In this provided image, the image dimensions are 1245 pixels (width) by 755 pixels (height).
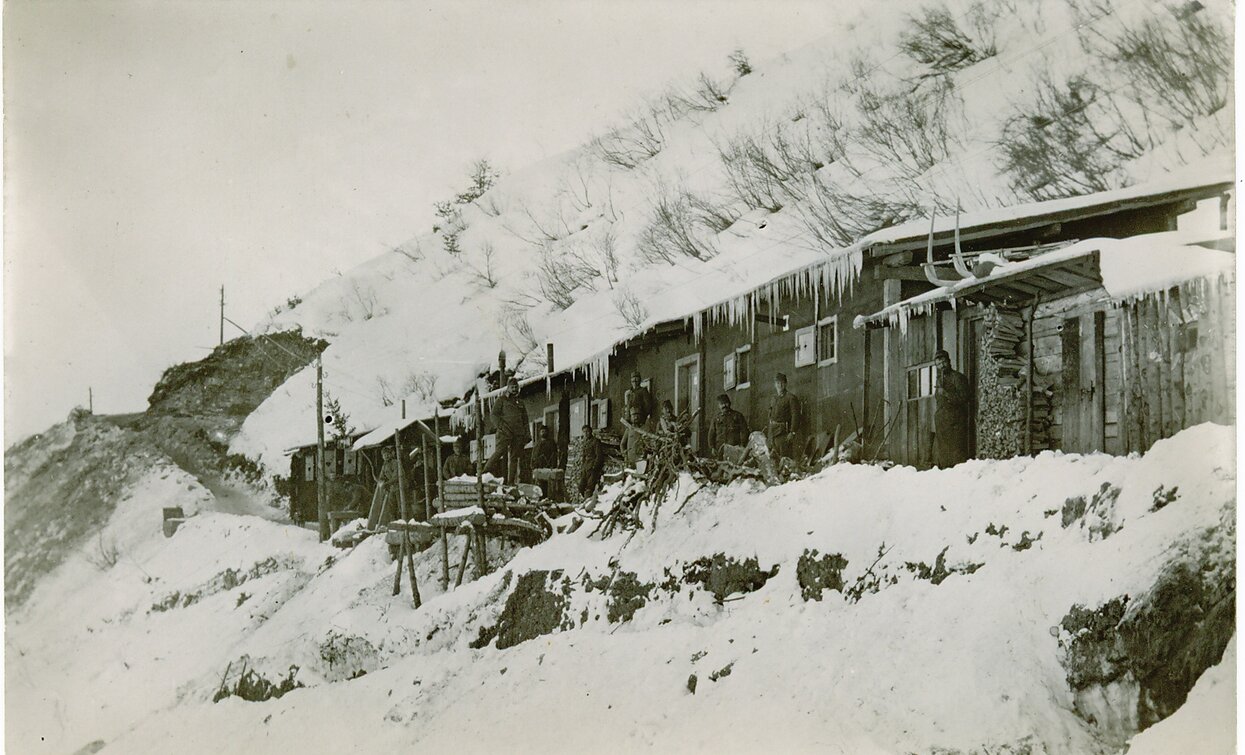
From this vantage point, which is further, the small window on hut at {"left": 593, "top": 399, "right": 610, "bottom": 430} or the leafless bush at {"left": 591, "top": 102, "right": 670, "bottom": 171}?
the small window on hut at {"left": 593, "top": 399, "right": 610, "bottom": 430}

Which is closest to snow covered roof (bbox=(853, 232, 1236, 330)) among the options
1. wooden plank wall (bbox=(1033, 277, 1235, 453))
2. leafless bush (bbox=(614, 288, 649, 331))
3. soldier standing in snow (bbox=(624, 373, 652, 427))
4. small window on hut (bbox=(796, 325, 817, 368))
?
wooden plank wall (bbox=(1033, 277, 1235, 453))

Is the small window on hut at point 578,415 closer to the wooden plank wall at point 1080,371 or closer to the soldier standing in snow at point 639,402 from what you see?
the soldier standing in snow at point 639,402

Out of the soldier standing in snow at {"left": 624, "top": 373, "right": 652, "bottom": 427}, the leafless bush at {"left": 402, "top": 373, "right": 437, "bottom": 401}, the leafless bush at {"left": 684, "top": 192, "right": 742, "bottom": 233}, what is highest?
the leafless bush at {"left": 684, "top": 192, "right": 742, "bottom": 233}

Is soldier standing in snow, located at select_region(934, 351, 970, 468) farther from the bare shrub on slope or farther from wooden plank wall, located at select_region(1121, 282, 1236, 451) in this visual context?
the bare shrub on slope

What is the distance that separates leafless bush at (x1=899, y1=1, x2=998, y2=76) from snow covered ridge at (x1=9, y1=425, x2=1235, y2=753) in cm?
200

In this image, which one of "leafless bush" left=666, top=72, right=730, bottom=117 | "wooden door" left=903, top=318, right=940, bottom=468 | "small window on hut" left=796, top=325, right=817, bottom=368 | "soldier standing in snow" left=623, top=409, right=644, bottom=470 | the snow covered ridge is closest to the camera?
the snow covered ridge

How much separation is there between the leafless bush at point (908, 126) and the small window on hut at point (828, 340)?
81 centimetres

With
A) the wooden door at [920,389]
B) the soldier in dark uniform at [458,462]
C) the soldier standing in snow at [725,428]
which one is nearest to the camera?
the wooden door at [920,389]

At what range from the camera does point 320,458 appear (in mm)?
6836

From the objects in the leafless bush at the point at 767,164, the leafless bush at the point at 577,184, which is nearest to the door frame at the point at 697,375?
the leafless bush at the point at 767,164

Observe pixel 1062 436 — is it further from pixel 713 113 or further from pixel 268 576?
pixel 268 576

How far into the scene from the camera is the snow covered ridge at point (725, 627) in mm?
4207

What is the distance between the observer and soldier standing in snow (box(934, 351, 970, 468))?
184 inches

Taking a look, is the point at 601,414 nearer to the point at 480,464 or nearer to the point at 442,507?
the point at 480,464
